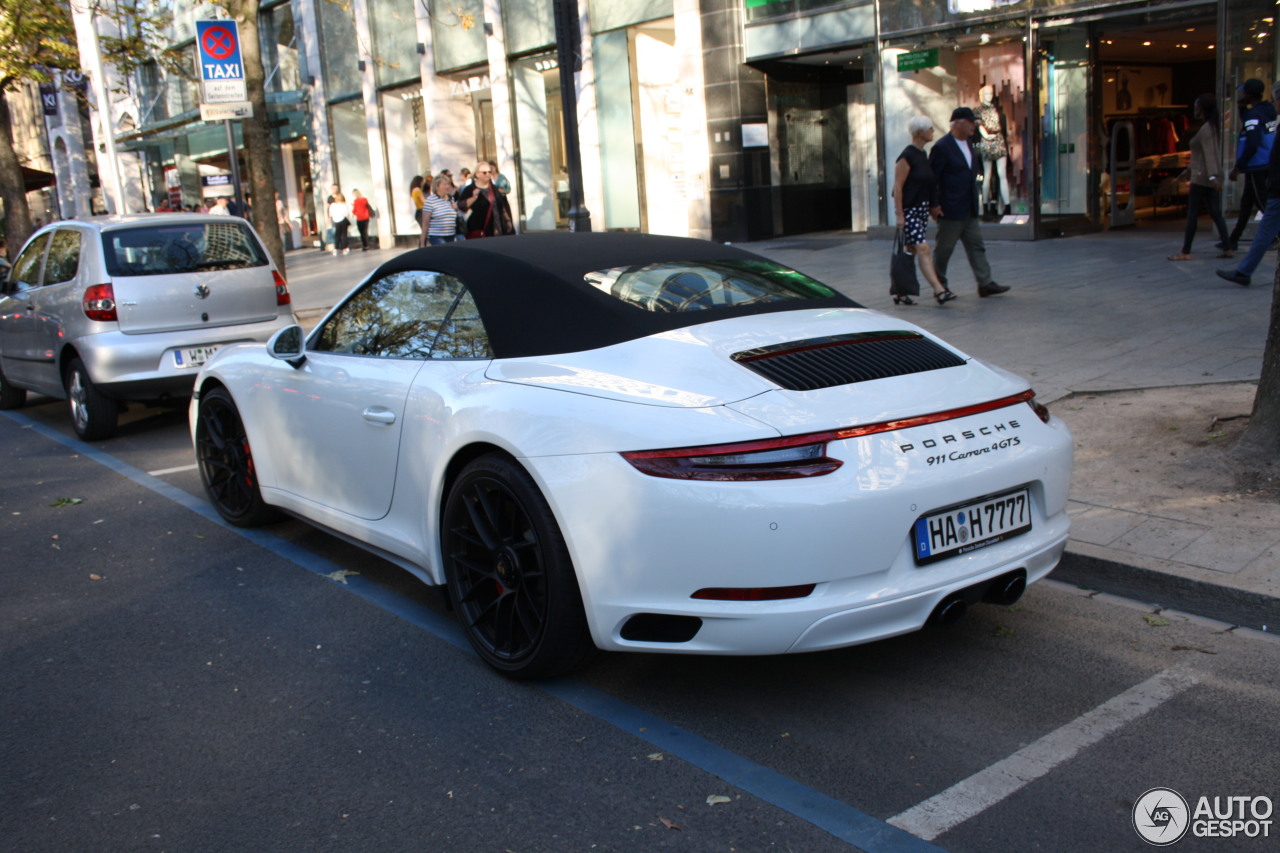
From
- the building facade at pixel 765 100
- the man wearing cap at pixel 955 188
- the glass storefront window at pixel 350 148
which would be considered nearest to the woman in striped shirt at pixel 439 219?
the building facade at pixel 765 100

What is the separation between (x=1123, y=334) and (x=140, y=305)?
770 cm

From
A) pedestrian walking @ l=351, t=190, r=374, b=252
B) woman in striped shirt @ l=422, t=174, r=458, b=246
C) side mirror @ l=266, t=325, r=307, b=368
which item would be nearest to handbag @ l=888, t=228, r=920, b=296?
woman in striped shirt @ l=422, t=174, r=458, b=246

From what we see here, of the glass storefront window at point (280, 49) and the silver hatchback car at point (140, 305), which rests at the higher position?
the glass storefront window at point (280, 49)

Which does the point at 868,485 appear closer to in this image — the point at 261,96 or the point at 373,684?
the point at 373,684

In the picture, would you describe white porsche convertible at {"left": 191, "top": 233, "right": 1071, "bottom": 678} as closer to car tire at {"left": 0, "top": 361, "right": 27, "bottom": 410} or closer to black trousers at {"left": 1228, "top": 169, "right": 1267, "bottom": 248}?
car tire at {"left": 0, "top": 361, "right": 27, "bottom": 410}

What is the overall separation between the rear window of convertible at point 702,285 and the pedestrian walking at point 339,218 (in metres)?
27.0

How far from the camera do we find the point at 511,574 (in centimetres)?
382

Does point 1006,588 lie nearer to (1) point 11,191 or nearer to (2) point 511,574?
(2) point 511,574

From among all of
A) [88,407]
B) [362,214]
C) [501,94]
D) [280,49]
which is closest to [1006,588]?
[88,407]

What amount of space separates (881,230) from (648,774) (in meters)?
17.5

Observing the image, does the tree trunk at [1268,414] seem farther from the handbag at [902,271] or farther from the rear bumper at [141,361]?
the rear bumper at [141,361]

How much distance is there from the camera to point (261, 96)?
49.1ft

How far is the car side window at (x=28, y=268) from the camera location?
31.7 ft

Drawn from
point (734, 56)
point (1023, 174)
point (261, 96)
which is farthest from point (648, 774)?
point (734, 56)
